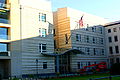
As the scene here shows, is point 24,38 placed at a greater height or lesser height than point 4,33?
lesser

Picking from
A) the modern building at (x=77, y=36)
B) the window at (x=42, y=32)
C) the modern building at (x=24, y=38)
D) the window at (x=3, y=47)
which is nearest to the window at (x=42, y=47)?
the modern building at (x=24, y=38)

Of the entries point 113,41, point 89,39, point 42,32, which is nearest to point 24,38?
point 42,32

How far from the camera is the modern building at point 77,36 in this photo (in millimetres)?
43000

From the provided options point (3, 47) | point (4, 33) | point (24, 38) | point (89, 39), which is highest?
point (4, 33)

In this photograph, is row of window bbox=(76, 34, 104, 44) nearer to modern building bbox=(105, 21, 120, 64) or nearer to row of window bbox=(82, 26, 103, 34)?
row of window bbox=(82, 26, 103, 34)

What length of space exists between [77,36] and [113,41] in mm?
11577

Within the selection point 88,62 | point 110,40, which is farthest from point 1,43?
point 110,40

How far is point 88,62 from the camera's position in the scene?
4666cm

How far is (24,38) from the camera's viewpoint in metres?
34.7

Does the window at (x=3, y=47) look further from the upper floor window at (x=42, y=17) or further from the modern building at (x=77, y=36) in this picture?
the modern building at (x=77, y=36)

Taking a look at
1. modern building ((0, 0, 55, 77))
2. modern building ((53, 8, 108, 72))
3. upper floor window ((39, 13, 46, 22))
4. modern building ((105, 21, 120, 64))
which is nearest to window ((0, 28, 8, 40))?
modern building ((0, 0, 55, 77))

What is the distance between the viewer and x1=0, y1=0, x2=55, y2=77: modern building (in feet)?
108

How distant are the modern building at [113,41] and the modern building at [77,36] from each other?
2.43 m

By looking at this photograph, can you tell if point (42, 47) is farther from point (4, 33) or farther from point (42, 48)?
point (4, 33)
